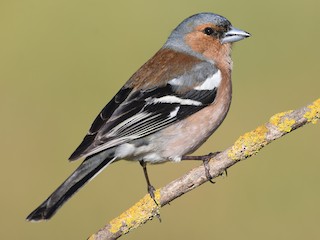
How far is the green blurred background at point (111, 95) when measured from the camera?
4848mm

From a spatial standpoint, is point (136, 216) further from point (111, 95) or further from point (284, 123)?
point (111, 95)

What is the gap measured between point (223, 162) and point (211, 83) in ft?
3.59

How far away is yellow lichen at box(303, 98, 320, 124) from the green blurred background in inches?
77.8

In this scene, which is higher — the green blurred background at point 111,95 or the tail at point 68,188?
the tail at point 68,188

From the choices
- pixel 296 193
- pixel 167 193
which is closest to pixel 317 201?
pixel 296 193

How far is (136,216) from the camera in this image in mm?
2990

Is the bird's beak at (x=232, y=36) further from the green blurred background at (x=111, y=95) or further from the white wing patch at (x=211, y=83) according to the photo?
the green blurred background at (x=111, y=95)

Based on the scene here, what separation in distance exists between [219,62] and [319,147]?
1389 mm

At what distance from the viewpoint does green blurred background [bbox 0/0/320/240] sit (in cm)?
485

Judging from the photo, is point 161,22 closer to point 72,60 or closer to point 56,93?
point 72,60

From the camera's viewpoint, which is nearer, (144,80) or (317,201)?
(144,80)

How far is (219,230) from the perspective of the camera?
15.9ft

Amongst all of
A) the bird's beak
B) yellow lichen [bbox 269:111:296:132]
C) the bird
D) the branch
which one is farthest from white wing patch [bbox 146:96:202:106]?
yellow lichen [bbox 269:111:296:132]

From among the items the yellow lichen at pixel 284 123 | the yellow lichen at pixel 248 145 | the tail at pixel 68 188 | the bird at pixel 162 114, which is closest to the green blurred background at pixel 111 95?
the bird at pixel 162 114
